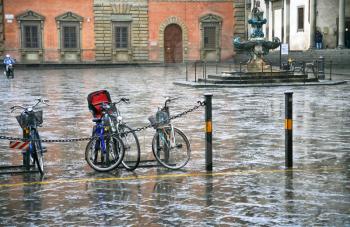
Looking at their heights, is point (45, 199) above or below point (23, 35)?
below

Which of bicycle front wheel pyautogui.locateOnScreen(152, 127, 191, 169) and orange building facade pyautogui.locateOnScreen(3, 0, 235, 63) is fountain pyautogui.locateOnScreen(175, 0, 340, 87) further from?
orange building facade pyautogui.locateOnScreen(3, 0, 235, 63)

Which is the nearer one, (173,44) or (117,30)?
(117,30)

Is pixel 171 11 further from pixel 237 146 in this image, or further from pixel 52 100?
pixel 237 146

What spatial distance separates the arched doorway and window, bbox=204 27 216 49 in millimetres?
2003

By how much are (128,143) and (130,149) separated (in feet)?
0.35

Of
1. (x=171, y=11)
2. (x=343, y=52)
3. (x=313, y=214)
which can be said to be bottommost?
(x=313, y=214)

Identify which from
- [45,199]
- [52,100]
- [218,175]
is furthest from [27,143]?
[52,100]

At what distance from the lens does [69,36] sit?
169ft

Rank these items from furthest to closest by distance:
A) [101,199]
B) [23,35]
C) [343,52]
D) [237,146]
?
[23,35]
[343,52]
[237,146]
[101,199]

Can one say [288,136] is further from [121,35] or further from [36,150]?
[121,35]

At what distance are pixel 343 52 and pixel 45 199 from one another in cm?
3626

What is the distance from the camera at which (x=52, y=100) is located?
2186cm

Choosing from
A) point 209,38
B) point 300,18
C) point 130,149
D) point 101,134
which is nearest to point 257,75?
point 300,18

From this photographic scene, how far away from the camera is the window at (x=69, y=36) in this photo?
51.3m
